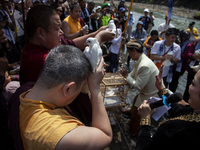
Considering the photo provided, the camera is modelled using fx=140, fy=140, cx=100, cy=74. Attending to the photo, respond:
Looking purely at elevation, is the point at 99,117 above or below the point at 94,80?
below

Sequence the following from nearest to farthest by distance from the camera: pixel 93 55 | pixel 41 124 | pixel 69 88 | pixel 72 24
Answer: pixel 41 124 < pixel 69 88 < pixel 93 55 < pixel 72 24

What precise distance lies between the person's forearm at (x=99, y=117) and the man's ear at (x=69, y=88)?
198mm

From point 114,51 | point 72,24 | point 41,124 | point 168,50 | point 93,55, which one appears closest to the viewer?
point 41,124

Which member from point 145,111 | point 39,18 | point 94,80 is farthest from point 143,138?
point 39,18

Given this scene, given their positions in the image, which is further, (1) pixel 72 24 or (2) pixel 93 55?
(1) pixel 72 24

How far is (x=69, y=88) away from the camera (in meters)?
0.90

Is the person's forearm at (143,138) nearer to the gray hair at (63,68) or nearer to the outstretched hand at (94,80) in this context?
the outstretched hand at (94,80)

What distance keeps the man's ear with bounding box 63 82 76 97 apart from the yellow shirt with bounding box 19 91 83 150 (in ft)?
0.40

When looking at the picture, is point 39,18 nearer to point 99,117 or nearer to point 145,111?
point 99,117

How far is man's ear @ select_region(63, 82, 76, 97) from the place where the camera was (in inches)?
34.6

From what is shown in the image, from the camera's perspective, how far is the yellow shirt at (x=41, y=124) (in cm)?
73

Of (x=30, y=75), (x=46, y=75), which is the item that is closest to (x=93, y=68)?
(x=46, y=75)

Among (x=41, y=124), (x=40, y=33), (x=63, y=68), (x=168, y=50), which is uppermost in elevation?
(x=40, y=33)

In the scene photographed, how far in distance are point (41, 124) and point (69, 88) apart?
0.85 feet
